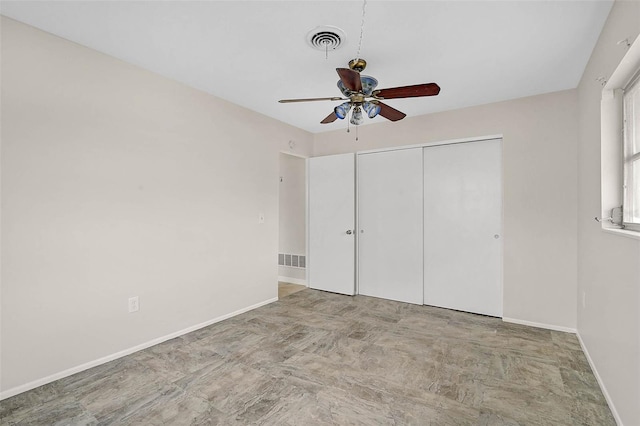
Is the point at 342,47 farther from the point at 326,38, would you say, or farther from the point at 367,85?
the point at 367,85

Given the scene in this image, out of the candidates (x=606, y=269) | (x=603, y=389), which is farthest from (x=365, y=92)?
(x=603, y=389)

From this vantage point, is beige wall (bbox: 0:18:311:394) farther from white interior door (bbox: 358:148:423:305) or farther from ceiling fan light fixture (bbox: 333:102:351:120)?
white interior door (bbox: 358:148:423:305)

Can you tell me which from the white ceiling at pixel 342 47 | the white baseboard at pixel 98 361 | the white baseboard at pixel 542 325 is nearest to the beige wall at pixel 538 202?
the white baseboard at pixel 542 325

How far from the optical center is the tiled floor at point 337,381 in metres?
1.90

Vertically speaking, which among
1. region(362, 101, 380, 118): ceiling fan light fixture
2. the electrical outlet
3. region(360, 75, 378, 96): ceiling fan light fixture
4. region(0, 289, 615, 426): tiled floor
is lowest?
region(0, 289, 615, 426): tiled floor

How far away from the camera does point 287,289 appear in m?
4.91

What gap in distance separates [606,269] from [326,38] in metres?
2.41

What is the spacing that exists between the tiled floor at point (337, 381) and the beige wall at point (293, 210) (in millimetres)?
1998

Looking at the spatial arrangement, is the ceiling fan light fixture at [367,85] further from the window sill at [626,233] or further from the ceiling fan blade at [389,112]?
the window sill at [626,233]

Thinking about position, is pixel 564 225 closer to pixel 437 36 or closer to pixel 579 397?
pixel 579 397

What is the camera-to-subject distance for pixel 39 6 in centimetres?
197

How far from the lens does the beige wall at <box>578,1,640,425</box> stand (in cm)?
160

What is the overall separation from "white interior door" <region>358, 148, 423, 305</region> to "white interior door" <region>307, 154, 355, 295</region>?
0.47 feet

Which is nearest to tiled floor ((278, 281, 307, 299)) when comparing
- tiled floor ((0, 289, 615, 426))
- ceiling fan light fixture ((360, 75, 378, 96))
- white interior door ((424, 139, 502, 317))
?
tiled floor ((0, 289, 615, 426))
